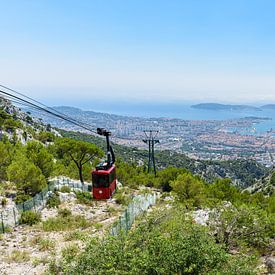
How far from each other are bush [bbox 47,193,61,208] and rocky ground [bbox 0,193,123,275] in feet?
1.29

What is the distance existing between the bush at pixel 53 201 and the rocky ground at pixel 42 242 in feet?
1.29

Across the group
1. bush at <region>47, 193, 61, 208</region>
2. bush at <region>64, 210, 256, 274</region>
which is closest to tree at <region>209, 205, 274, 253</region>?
bush at <region>64, 210, 256, 274</region>

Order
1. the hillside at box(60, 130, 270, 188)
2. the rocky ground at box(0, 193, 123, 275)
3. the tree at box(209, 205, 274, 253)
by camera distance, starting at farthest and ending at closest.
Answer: the hillside at box(60, 130, 270, 188)
the tree at box(209, 205, 274, 253)
the rocky ground at box(0, 193, 123, 275)

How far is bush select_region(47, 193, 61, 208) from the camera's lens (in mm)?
22831

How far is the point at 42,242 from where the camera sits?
15.1 m

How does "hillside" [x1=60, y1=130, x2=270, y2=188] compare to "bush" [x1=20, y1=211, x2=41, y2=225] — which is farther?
"hillside" [x1=60, y1=130, x2=270, y2=188]

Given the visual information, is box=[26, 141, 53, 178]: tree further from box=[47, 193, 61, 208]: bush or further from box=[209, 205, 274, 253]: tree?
box=[209, 205, 274, 253]: tree

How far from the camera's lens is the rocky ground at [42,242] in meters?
12.5

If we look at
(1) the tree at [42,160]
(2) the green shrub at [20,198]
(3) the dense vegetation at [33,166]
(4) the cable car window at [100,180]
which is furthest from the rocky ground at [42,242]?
(1) the tree at [42,160]

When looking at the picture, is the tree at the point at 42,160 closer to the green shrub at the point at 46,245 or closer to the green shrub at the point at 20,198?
the green shrub at the point at 20,198

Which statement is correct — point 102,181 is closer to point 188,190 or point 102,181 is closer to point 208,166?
point 188,190

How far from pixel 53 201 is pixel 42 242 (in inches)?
325

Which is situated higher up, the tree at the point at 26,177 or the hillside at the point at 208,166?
the tree at the point at 26,177

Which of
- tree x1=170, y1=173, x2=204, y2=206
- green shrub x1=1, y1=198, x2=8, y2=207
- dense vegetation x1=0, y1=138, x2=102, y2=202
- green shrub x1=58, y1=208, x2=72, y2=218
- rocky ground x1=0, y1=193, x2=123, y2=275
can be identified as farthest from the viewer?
tree x1=170, y1=173, x2=204, y2=206
